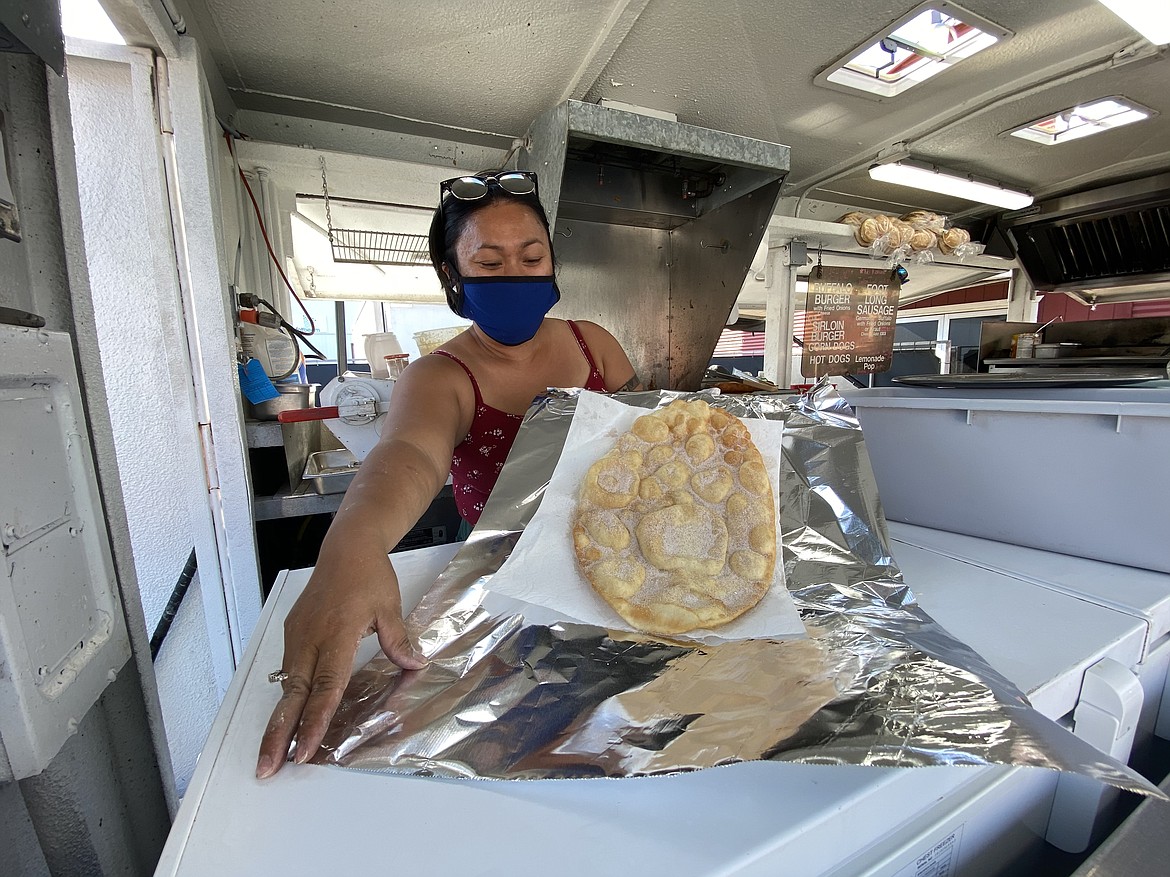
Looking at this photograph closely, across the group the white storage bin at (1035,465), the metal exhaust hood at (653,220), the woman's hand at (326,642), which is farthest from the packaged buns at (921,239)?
the woman's hand at (326,642)

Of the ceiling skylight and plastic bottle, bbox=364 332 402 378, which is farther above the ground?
the ceiling skylight

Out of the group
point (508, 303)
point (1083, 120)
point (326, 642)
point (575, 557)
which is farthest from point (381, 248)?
point (1083, 120)

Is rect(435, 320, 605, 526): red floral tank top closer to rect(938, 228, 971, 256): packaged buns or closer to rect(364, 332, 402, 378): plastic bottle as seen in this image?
rect(364, 332, 402, 378): plastic bottle

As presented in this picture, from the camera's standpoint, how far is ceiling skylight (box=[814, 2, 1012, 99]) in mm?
1762

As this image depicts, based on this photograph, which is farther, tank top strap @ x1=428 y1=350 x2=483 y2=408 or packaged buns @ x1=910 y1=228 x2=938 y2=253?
packaged buns @ x1=910 y1=228 x2=938 y2=253

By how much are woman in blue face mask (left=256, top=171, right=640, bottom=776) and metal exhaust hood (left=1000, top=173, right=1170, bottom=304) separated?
4018 millimetres

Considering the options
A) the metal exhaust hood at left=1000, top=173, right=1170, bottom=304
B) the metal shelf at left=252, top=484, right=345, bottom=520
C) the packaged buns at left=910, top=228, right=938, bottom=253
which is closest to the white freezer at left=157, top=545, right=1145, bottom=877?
the metal shelf at left=252, top=484, right=345, bottom=520

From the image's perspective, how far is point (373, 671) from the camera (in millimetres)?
642

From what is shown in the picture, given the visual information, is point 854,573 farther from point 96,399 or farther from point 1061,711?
point 96,399

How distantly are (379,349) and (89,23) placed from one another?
1.31 metres

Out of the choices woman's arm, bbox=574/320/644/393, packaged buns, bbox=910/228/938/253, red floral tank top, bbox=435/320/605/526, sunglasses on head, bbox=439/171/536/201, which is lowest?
red floral tank top, bbox=435/320/605/526

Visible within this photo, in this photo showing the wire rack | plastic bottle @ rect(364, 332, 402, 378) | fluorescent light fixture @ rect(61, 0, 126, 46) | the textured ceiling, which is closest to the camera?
fluorescent light fixture @ rect(61, 0, 126, 46)

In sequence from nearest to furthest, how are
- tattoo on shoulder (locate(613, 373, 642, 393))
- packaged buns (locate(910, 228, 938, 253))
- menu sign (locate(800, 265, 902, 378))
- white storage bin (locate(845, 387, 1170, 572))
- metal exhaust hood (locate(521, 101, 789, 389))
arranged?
1. white storage bin (locate(845, 387, 1170, 572))
2. tattoo on shoulder (locate(613, 373, 642, 393))
3. metal exhaust hood (locate(521, 101, 789, 389))
4. packaged buns (locate(910, 228, 938, 253))
5. menu sign (locate(800, 265, 902, 378))

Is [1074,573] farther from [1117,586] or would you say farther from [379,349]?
[379,349]
